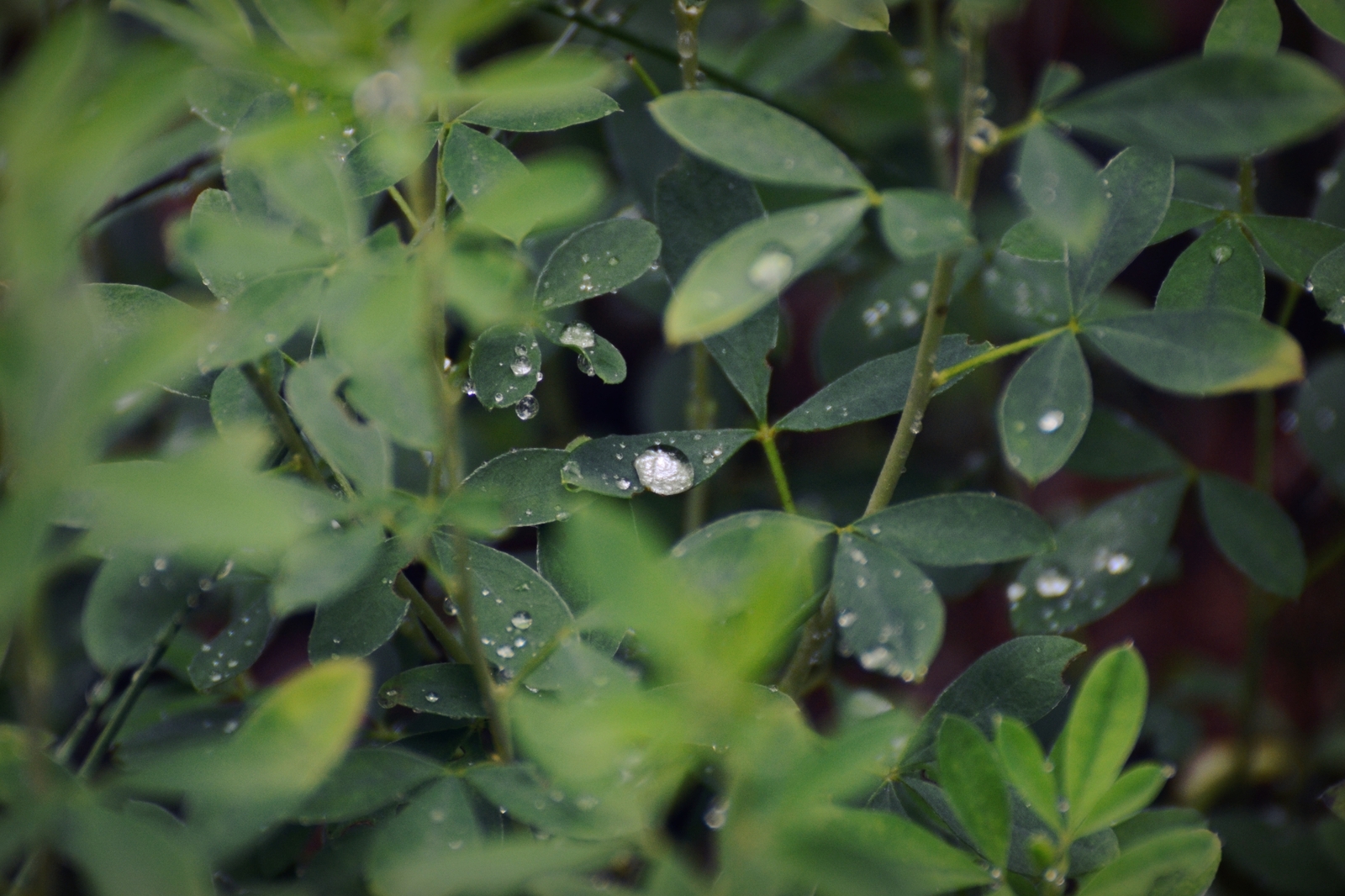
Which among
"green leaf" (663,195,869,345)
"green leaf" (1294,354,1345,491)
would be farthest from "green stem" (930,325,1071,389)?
"green leaf" (1294,354,1345,491)

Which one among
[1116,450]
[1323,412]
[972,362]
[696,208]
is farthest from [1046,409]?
[1323,412]

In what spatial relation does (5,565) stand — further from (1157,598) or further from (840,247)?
(1157,598)

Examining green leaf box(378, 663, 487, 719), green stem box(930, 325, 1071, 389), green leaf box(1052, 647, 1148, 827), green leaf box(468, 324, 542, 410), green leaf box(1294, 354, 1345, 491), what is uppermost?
green leaf box(468, 324, 542, 410)

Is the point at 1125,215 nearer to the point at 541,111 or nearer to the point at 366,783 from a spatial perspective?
the point at 541,111

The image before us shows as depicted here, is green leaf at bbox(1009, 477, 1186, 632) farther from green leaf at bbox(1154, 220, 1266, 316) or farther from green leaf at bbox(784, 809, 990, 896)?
green leaf at bbox(784, 809, 990, 896)

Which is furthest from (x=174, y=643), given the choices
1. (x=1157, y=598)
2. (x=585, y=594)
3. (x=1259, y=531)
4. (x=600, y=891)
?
(x=1157, y=598)

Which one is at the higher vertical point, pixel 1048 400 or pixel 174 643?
pixel 1048 400
